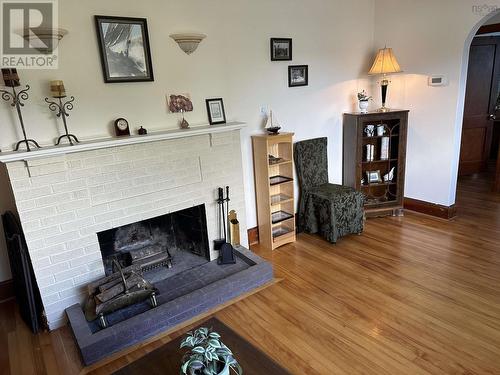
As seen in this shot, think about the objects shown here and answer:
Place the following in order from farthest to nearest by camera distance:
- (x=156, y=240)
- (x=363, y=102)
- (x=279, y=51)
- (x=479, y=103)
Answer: (x=479, y=103), (x=363, y=102), (x=279, y=51), (x=156, y=240)

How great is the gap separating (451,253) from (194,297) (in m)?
2.29

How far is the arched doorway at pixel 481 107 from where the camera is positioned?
188 inches

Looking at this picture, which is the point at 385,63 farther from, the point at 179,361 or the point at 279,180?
the point at 179,361

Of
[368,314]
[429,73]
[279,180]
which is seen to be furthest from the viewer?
[429,73]

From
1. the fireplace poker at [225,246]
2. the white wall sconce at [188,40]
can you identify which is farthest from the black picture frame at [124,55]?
the fireplace poker at [225,246]

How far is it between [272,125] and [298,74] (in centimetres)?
63

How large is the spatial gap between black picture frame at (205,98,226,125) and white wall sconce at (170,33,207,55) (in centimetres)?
43

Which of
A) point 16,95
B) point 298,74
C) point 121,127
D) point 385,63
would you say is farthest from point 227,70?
point 385,63

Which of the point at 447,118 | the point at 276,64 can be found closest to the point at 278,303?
the point at 276,64

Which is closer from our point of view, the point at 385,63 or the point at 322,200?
the point at 322,200

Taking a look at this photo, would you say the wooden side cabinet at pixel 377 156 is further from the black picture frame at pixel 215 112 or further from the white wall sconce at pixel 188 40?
the white wall sconce at pixel 188 40

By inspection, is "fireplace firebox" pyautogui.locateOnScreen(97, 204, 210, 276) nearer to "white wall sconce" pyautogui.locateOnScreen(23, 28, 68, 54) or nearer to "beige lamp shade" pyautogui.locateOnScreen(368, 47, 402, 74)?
"white wall sconce" pyautogui.locateOnScreen(23, 28, 68, 54)

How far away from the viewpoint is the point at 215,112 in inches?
114

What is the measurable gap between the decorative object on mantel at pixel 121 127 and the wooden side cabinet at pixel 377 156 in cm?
241
